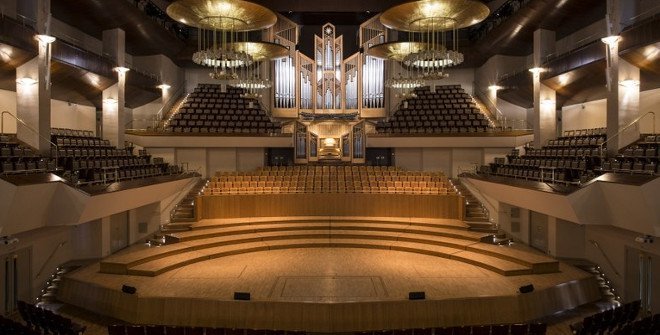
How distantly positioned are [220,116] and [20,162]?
762 cm

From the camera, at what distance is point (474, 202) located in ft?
34.8

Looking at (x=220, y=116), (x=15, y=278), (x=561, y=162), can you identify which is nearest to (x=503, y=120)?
(x=561, y=162)

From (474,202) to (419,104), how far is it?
4.95 m

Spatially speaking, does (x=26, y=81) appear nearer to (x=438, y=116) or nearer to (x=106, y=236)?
(x=106, y=236)

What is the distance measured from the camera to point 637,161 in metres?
6.49

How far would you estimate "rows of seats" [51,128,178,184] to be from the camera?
7.43 m

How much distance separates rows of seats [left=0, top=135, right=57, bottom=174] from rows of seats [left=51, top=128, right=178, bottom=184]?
1.06ft

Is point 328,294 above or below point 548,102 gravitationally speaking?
below

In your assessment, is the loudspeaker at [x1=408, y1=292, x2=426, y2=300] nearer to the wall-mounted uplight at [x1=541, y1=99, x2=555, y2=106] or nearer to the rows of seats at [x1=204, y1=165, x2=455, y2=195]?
the rows of seats at [x1=204, y1=165, x2=455, y2=195]

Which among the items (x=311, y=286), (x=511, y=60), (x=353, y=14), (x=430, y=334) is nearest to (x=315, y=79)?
(x=353, y=14)

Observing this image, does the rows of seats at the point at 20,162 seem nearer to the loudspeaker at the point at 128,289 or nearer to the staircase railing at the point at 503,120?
the loudspeaker at the point at 128,289

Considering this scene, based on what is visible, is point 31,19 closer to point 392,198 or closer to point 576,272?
point 392,198

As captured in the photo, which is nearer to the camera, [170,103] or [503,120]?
[503,120]

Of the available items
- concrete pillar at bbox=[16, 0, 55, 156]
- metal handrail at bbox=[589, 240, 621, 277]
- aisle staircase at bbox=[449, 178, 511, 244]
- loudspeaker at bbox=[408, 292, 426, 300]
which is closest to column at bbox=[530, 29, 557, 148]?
aisle staircase at bbox=[449, 178, 511, 244]
